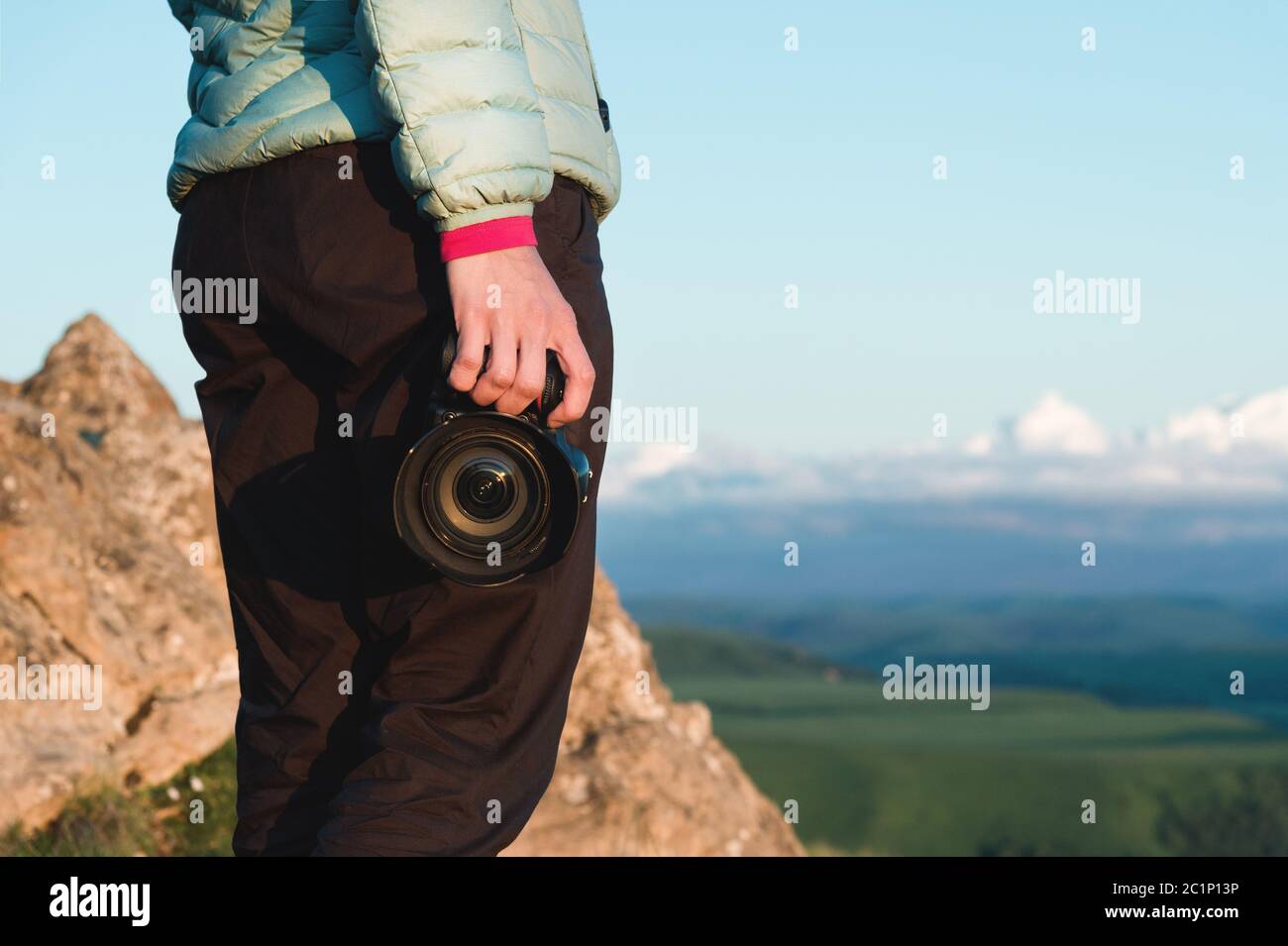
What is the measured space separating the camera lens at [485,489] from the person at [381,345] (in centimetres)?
10

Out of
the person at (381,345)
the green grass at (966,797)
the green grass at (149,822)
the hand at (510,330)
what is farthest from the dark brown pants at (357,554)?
the green grass at (966,797)

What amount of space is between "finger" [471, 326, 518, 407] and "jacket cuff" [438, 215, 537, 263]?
0.13m

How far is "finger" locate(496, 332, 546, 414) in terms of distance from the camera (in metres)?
2.15

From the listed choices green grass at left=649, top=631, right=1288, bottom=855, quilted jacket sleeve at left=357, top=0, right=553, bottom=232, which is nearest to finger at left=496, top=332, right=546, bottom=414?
quilted jacket sleeve at left=357, top=0, right=553, bottom=232

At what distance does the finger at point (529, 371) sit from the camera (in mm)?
2146

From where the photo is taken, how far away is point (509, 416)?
217 centimetres

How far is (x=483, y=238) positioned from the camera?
7.06 ft

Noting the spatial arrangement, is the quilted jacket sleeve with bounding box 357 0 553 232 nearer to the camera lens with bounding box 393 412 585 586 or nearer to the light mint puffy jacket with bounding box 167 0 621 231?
the light mint puffy jacket with bounding box 167 0 621 231

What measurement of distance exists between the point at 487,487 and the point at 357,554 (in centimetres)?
35

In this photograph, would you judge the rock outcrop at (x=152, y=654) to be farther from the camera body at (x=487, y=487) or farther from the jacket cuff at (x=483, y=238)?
the jacket cuff at (x=483, y=238)

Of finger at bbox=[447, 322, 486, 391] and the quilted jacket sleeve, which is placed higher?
the quilted jacket sleeve

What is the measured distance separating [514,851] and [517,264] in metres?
3.57
